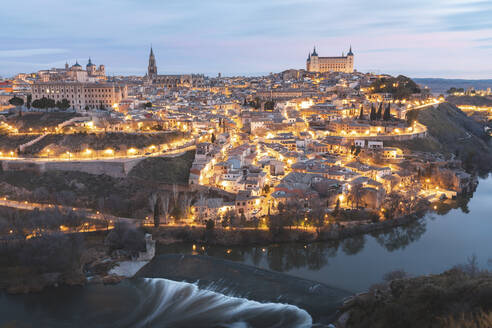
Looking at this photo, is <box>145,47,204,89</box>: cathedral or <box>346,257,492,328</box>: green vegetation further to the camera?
<box>145,47,204,89</box>: cathedral

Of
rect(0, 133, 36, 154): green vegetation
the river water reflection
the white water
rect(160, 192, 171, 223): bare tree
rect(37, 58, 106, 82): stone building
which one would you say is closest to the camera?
the white water

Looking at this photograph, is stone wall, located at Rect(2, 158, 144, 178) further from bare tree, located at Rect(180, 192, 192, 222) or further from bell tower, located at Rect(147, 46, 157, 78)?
bell tower, located at Rect(147, 46, 157, 78)

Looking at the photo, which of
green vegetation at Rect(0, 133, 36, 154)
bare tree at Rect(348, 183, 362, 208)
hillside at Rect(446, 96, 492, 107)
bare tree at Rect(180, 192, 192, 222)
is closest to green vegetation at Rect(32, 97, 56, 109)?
green vegetation at Rect(0, 133, 36, 154)

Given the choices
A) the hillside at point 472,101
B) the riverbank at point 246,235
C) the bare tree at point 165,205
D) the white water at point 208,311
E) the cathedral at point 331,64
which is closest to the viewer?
the white water at point 208,311

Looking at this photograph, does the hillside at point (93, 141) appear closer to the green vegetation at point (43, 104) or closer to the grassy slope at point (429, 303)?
the green vegetation at point (43, 104)

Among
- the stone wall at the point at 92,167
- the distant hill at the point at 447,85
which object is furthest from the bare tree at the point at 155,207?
the distant hill at the point at 447,85

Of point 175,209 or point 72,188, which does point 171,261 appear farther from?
point 72,188

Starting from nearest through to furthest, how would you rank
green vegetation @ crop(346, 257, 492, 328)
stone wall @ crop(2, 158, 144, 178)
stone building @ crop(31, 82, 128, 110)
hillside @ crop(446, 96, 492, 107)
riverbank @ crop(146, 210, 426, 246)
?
green vegetation @ crop(346, 257, 492, 328), riverbank @ crop(146, 210, 426, 246), stone wall @ crop(2, 158, 144, 178), stone building @ crop(31, 82, 128, 110), hillside @ crop(446, 96, 492, 107)

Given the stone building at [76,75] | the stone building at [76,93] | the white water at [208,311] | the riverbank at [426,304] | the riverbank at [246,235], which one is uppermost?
the stone building at [76,75]
